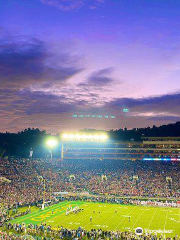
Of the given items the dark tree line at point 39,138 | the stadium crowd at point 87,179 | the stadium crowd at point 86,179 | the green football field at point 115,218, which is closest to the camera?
the green football field at point 115,218

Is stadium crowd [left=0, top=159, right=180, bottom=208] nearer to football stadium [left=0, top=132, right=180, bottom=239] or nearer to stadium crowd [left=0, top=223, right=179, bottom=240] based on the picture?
football stadium [left=0, top=132, right=180, bottom=239]

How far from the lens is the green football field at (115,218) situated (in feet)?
109

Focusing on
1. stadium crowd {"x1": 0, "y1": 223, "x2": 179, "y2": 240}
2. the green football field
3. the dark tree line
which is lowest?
the green football field

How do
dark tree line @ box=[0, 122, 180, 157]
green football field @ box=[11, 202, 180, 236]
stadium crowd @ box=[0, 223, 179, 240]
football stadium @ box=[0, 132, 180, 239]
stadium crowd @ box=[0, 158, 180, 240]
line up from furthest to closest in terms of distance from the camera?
dark tree line @ box=[0, 122, 180, 157], stadium crowd @ box=[0, 158, 180, 240], green football field @ box=[11, 202, 180, 236], football stadium @ box=[0, 132, 180, 239], stadium crowd @ box=[0, 223, 179, 240]

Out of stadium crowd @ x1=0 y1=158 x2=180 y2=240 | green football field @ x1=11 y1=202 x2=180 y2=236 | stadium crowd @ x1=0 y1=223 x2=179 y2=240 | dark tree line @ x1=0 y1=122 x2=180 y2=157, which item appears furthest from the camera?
dark tree line @ x1=0 y1=122 x2=180 y2=157

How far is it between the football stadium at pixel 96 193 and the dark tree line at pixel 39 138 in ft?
95.4

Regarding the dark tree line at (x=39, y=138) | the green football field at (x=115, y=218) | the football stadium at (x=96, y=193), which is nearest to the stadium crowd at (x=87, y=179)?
the football stadium at (x=96, y=193)

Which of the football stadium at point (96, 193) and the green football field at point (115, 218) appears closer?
the football stadium at point (96, 193)

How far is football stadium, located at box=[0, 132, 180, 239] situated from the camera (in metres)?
32.0

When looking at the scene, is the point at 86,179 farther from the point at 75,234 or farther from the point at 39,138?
the point at 39,138

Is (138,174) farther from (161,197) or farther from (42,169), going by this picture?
(42,169)

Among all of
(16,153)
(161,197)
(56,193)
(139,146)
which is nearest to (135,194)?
(161,197)

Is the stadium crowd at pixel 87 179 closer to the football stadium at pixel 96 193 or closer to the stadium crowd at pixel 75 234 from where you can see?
the football stadium at pixel 96 193

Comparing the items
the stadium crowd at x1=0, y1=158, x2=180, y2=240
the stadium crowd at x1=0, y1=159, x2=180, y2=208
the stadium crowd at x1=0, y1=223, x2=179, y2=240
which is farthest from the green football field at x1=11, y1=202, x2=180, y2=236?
the stadium crowd at x1=0, y1=159, x2=180, y2=208
